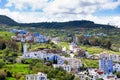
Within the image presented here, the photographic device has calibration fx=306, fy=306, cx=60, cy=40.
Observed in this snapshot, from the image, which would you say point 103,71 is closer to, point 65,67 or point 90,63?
point 90,63

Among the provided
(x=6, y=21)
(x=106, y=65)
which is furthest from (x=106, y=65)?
(x=6, y=21)

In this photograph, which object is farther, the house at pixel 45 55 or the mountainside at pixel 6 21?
the mountainside at pixel 6 21

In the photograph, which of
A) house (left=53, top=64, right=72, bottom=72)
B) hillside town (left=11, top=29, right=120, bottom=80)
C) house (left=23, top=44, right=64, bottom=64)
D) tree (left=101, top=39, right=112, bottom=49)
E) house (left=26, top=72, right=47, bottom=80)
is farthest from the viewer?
tree (left=101, top=39, right=112, bottom=49)

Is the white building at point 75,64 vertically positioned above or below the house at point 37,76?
below

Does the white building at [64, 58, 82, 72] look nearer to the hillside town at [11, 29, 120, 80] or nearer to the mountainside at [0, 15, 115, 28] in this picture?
the hillside town at [11, 29, 120, 80]

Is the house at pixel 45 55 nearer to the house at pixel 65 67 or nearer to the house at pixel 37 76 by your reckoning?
the house at pixel 65 67

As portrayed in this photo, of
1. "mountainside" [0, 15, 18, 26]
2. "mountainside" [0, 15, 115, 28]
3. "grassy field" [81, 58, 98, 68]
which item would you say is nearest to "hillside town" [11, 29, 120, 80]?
"grassy field" [81, 58, 98, 68]

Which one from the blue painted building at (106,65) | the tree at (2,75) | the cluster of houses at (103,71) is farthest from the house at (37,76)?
the blue painted building at (106,65)

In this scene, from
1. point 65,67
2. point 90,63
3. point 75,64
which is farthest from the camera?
point 90,63

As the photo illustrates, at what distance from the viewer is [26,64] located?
148 ft

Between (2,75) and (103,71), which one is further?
(103,71)

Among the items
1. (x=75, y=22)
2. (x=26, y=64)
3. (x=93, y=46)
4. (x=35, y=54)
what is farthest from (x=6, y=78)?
(x=75, y=22)

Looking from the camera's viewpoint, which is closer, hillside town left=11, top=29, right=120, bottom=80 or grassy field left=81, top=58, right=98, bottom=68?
hillside town left=11, top=29, right=120, bottom=80

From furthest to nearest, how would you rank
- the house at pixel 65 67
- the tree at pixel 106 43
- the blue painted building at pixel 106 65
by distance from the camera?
the tree at pixel 106 43 < the blue painted building at pixel 106 65 < the house at pixel 65 67
